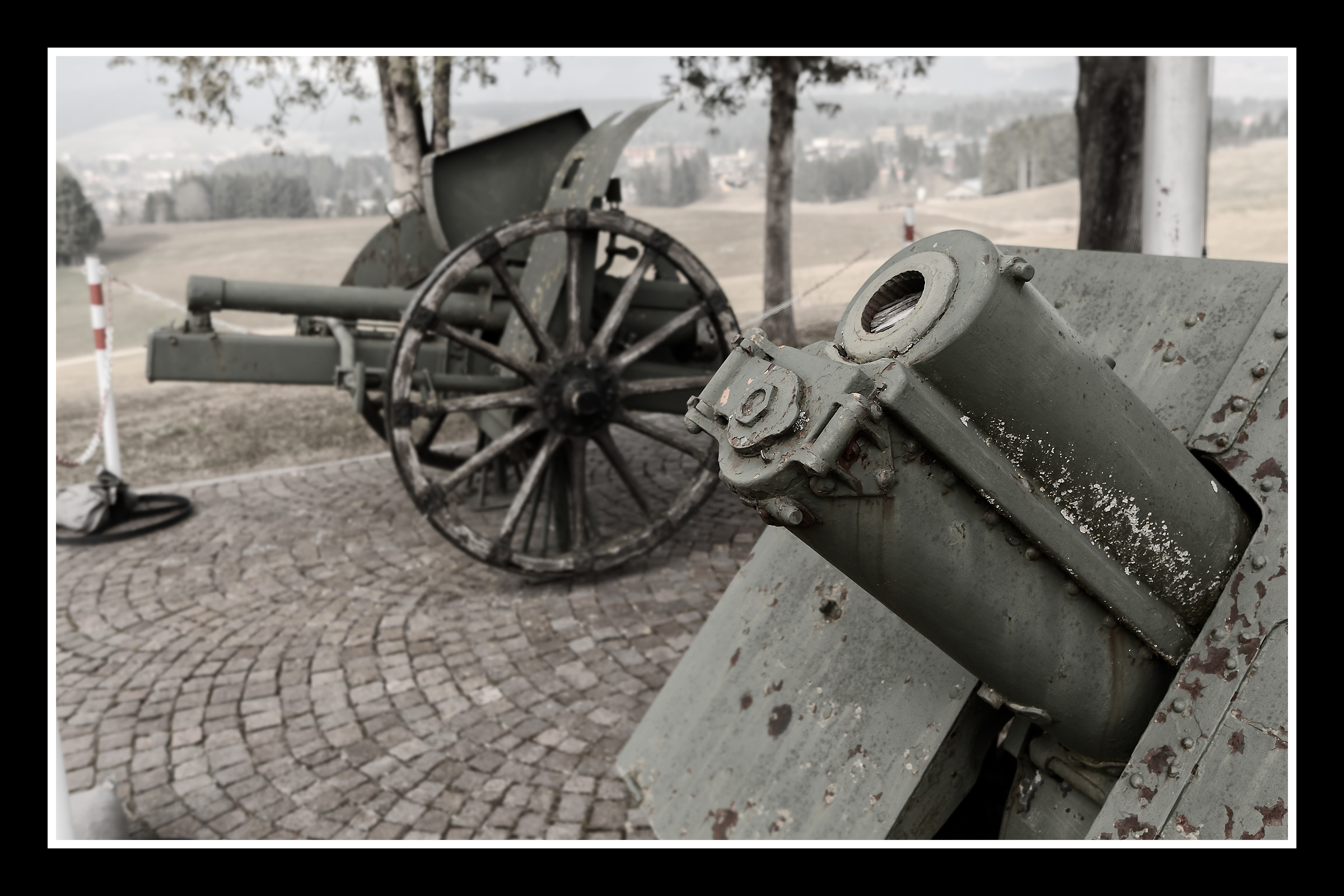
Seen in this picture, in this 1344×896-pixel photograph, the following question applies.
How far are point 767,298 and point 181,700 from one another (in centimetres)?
802

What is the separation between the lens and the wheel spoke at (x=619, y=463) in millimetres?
4922

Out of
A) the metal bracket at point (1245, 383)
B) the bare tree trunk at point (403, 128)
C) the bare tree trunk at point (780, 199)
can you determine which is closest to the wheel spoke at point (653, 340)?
the metal bracket at point (1245, 383)

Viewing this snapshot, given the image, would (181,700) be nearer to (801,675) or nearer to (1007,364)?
(801,675)

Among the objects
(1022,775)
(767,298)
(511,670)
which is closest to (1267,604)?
(1022,775)

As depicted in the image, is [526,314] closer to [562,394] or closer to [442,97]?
[562,394]

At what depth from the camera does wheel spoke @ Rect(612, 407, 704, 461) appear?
16.0 feet

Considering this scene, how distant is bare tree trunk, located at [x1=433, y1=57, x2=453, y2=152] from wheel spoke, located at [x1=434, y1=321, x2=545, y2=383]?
5329 millimetres

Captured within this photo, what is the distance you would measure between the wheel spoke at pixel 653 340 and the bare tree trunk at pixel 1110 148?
10.5 ft

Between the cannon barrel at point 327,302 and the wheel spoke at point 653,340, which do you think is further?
the cannon barrel at point 327,302

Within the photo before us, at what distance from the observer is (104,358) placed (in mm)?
6098

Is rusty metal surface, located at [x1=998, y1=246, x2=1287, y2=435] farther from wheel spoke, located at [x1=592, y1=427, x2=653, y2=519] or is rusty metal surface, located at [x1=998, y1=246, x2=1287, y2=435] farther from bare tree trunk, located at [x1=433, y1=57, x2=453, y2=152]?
bare tree trunk, located at [x1=433, y1=57, x2=453, y2=152]

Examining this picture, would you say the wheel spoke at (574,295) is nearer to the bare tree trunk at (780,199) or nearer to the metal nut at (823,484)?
the metal nut at (823,484)

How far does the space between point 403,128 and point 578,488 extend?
5769 mm

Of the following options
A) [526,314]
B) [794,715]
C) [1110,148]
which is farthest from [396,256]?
[794,715]
